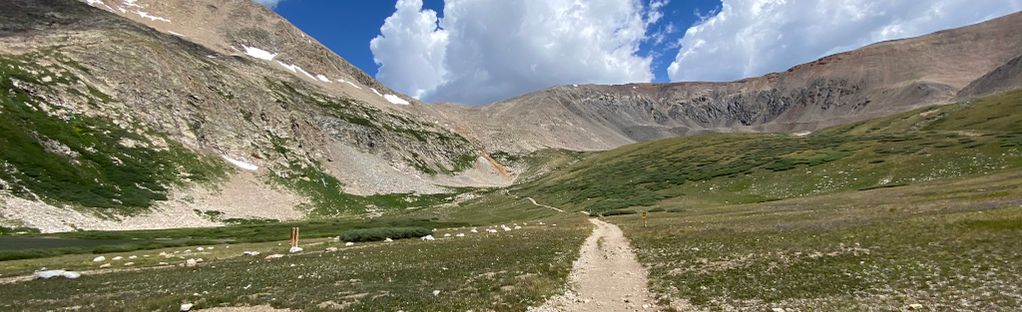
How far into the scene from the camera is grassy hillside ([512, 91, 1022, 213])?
75188mm

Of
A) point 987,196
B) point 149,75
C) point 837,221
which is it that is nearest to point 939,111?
point 987,196

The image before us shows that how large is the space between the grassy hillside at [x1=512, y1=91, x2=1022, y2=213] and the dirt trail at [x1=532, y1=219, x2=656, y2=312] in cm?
5393

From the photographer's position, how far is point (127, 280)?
1187 inches

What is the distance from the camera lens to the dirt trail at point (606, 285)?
19078mm

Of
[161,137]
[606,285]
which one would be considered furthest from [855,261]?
[161,137]

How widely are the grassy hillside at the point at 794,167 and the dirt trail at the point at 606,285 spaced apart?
53935 millimetres

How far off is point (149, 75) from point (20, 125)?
131 ft

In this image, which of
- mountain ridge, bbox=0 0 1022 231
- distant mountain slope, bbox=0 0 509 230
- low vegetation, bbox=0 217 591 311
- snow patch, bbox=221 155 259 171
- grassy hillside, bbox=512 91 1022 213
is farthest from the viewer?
snow patch, bbox=221 155 259 171

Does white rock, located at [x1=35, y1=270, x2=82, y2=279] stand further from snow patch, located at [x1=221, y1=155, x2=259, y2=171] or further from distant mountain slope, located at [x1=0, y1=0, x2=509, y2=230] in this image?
snow patch, located at [x1=221, y1=155, x2=259, y2=171]

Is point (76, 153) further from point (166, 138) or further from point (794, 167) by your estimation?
point (794, 167)

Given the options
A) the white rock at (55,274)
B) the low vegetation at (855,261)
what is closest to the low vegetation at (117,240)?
the white rock at (55,274)

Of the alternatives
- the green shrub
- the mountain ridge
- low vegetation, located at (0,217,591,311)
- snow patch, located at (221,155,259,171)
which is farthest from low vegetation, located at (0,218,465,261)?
snow patch, located at (221,155,259,171)

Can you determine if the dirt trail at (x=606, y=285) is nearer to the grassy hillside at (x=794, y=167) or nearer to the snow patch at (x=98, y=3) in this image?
the grassy hillside at (x=794, y=167)

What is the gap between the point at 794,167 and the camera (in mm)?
96500
